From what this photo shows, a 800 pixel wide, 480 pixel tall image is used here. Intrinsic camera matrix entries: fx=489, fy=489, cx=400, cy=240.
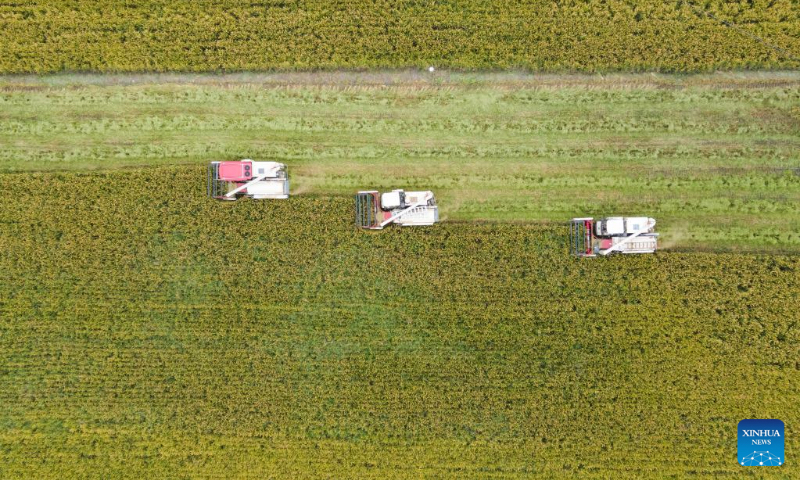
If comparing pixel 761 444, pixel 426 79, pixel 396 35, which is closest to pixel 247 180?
pixel 426 79

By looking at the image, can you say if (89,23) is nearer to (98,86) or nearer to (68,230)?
(98,86)

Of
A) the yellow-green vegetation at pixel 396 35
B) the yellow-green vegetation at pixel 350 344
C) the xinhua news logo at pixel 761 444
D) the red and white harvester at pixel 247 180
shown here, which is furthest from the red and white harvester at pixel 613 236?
the red and white harvester at pixel 247 180

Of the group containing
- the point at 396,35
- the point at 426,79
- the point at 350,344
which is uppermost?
the point at 396,35

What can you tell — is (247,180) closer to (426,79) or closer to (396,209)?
(396,209)

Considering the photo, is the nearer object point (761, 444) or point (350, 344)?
point (761, 444)

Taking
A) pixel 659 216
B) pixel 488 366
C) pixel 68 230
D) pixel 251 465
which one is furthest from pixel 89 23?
pixel 659 216
